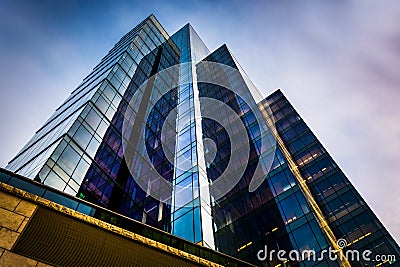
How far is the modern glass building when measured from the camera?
86.0ft

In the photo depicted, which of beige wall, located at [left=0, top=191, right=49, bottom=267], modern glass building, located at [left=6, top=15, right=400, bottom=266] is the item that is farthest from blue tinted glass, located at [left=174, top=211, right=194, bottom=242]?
beige wall, located at [left=0, top=191, right=49, bottom=267]

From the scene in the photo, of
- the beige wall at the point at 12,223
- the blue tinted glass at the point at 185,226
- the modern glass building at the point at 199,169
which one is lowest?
the beige wall at the point at 12,223

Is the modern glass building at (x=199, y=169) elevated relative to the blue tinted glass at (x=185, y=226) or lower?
elevated

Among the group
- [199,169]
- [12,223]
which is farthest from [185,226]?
[12,223]

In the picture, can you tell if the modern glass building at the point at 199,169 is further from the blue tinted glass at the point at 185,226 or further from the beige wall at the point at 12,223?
the beige wall at the point at 12,223

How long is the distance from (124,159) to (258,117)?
72.0 ft

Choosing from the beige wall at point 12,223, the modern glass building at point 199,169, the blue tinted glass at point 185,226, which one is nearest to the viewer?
the beige wall at point 12,223

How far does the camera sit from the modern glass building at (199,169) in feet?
86.0

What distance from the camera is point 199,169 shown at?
3028 centimetres

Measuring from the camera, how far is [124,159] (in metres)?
32.7

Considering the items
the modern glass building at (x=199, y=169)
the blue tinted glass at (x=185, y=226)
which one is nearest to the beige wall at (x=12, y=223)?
the modern glass building at (x=199, y=169)

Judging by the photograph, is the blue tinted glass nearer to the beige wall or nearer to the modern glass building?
the modern glass building

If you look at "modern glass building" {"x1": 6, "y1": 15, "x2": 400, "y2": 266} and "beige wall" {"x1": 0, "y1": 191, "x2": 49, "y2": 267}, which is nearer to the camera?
"beige wall" {"x1": 0, "y1": 191, "x2": 49, "y2": 267}

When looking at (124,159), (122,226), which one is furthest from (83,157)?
(122,226)
